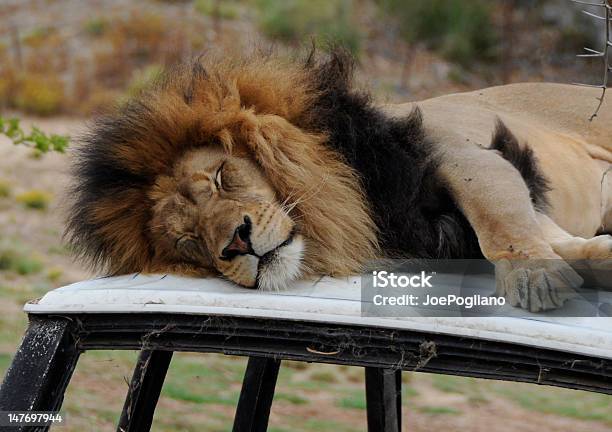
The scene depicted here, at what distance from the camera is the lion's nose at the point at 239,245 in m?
2.45

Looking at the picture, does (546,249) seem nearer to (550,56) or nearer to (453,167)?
(453,167)

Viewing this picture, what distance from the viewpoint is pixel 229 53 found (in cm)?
312

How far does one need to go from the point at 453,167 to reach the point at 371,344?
1.00 meters

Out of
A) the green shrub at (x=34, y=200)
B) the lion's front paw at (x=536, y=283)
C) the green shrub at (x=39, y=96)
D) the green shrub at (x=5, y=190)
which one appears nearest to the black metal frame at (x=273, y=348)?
the lion's front paw at (x=536, y=283)

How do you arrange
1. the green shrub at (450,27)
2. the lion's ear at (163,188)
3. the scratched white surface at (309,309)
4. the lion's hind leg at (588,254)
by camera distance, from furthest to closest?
the green shrub at (450,27), the lion's ear at (163,188), the lion's hind leg at (588,254), the scratched white surface at (309,309)

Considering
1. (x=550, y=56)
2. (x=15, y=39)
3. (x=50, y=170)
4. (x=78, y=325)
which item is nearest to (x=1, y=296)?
(x=50, y=170)

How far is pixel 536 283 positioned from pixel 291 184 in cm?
82

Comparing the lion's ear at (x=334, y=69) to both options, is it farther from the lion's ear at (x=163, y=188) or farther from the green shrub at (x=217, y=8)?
the green shrub at (x=217, y=8)

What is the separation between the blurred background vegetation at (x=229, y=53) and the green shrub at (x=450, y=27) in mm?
20

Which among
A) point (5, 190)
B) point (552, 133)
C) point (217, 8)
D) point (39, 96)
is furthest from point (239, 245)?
point (217, 8)

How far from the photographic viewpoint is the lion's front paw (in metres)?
2.14

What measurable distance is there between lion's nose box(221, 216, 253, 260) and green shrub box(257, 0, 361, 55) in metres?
10.4

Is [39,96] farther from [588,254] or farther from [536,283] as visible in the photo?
[536,283]

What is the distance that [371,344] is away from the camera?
1.91m
